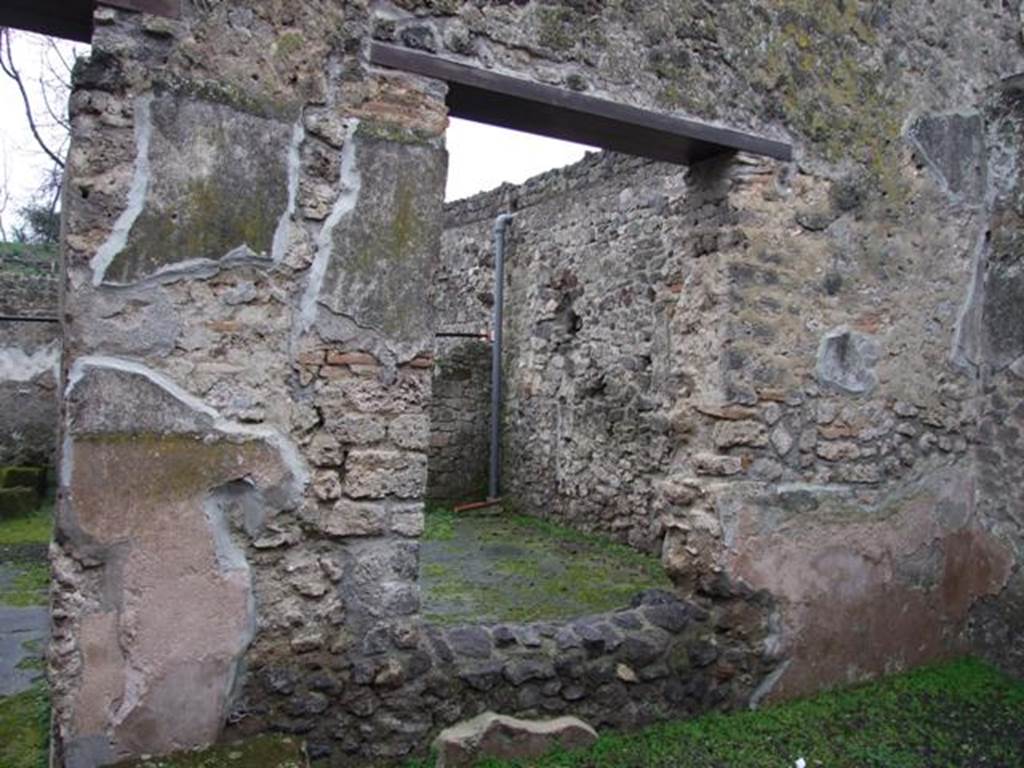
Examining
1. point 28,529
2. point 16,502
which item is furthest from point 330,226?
point 16,502

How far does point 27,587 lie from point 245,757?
365 cm

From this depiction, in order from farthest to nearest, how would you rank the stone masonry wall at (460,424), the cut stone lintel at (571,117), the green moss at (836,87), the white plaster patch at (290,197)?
the stone masonry wall at (460,424)
the green moss at (836,87)
the cut stone lintel at (571,117)
the white plaster patch at (290,197)

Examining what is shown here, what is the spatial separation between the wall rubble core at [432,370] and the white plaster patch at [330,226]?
11 millimetres

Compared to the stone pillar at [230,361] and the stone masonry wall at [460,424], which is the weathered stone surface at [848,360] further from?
the stone masonry wall at [460,424]

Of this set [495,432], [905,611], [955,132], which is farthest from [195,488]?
[495,432]

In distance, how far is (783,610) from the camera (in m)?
3.99

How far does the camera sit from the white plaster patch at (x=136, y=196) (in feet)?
8.82

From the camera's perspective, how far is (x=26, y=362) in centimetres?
1003

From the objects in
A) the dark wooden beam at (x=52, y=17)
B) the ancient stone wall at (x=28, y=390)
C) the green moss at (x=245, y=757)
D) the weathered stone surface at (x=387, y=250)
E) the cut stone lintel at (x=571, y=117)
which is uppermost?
the dark wooden beam at (x=52, y=17)

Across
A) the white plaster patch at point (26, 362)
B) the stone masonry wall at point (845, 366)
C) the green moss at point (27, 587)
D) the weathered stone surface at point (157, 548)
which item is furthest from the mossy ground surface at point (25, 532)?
the stone masonry wall at point (845, 366)

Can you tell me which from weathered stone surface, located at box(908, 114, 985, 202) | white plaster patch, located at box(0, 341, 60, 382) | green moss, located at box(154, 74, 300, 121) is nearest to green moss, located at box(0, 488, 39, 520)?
white plaster patch, located at box(0, 341, 60, 382)

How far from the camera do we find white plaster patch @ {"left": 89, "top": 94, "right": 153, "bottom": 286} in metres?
2.69

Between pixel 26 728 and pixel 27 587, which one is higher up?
pixel 26 728

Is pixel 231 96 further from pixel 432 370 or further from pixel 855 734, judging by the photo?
pixel 855 734
